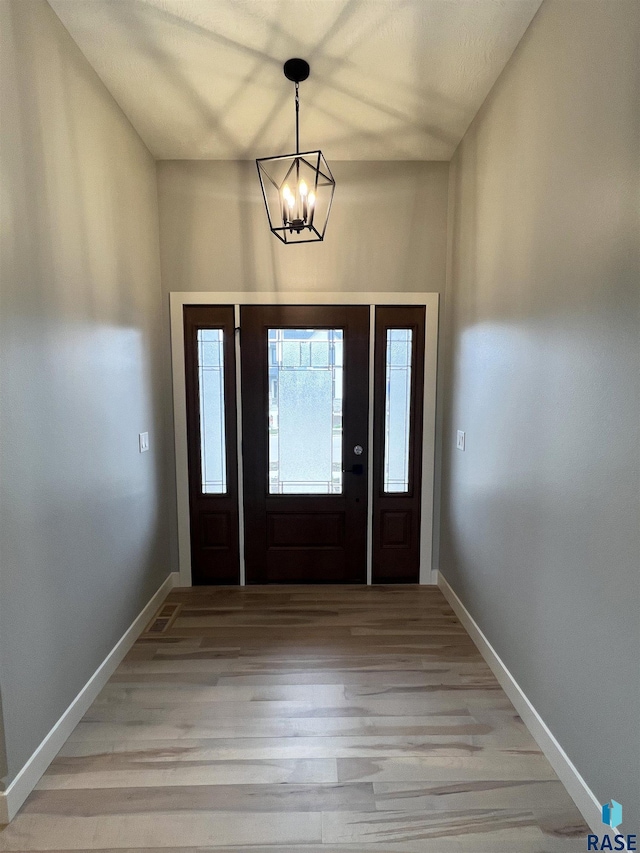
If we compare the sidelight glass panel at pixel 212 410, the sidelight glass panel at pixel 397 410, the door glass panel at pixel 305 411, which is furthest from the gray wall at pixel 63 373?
the sidelight glass panel at pixel 397 410

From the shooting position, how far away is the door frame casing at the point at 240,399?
308cm

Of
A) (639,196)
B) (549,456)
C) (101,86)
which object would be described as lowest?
(549,456)

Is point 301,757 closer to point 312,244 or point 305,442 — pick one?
point 305,442

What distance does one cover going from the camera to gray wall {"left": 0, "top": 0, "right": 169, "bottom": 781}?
1.57 meters

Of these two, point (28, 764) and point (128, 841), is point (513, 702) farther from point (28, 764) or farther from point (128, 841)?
point (28, 764)

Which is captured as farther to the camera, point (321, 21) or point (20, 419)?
point (321, 21)

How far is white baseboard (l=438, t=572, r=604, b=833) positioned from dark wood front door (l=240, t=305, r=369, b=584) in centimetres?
109

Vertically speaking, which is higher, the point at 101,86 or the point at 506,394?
the point at 101,86

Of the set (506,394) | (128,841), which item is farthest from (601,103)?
(128,841)

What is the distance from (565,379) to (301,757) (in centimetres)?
183

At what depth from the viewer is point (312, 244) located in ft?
9.96

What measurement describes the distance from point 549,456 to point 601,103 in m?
1.23

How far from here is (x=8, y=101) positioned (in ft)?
5.10

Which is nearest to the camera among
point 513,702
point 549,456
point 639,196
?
point 639,196
